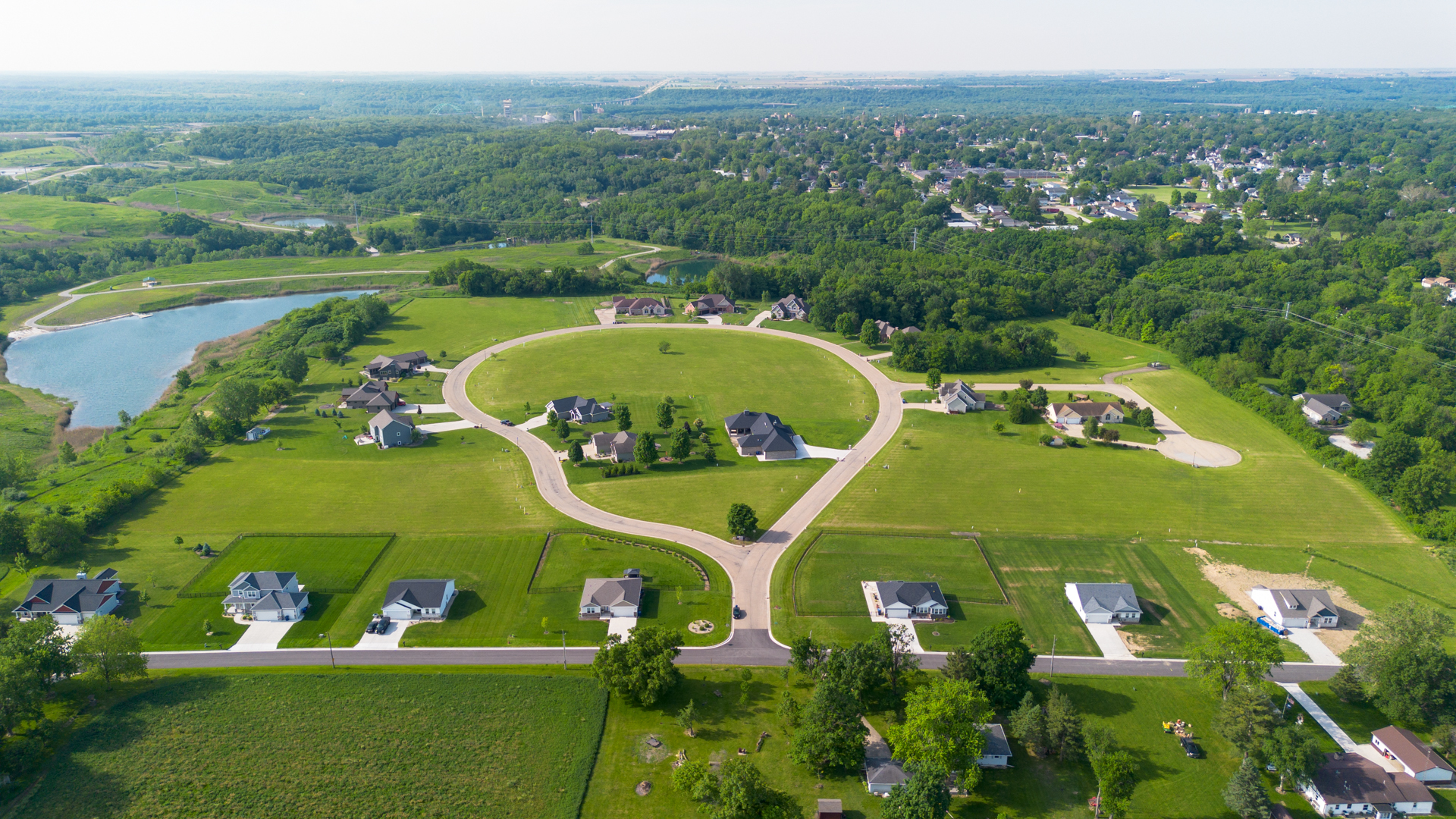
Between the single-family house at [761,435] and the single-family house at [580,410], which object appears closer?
the single-family house at [761,435]

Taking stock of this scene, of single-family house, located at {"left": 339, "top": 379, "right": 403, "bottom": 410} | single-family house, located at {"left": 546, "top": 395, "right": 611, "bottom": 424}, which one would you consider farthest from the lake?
single-family house, located at {"left": 546, "top": 395, "right": 611, "bottom": 424}

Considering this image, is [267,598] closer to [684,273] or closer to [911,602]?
[911,602]

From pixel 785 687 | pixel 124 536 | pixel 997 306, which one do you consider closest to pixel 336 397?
pixel 124 536

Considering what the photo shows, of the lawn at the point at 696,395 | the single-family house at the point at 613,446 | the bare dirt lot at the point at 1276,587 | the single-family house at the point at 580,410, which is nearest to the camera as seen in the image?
the bare dirt lot at the point at 1276,587

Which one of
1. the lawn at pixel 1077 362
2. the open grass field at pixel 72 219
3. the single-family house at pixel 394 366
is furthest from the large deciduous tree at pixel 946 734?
the open grass field at pixel 72 219

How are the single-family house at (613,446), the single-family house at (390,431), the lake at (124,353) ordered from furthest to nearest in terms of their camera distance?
the lake at (124,353), the single-family house at (390,431), the single-family house at (613,446)

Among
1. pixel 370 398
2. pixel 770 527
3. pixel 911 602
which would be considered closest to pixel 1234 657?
pixel 911 602

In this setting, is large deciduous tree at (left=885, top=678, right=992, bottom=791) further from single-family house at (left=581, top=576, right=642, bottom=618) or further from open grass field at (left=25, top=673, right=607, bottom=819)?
single-family house at (left=581, top=576, right=642, bottom=618)

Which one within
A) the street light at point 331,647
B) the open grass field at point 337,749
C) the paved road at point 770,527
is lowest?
the open grass field at point 337,749

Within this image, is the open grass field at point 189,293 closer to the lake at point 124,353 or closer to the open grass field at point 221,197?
the lake at point 124,353
